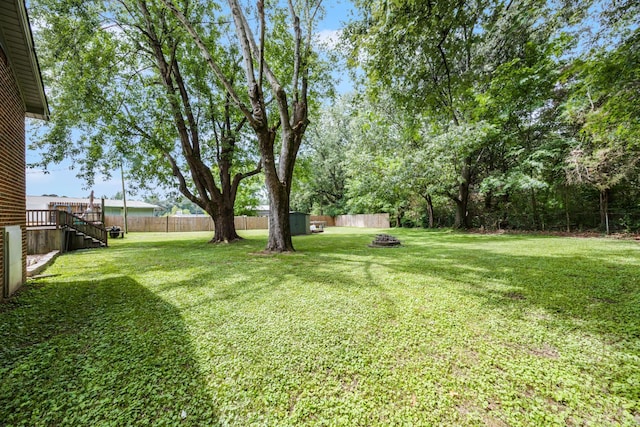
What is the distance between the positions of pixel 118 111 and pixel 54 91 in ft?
8.17

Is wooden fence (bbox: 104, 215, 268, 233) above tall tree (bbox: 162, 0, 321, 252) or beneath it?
beneath

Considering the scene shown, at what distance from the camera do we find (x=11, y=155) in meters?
4.20

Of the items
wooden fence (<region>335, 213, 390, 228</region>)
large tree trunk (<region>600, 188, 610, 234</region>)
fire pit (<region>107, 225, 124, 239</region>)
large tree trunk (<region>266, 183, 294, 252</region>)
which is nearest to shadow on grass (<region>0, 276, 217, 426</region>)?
large tree trunk (<region>266, 183, 294, 252</region>)

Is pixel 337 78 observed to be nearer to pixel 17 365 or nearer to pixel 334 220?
pixel 17 365

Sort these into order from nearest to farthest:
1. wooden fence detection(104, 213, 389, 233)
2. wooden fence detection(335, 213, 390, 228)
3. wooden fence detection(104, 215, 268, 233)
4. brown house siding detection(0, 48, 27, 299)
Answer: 1. brown house siding detection(0, 48, 27, 299)
2. wooden fence detection(104, 215, 268, 233)
3. wooden fence detection(104, 213, 389, 233)
4. wooden fence detection(335, 213, 390, 228)

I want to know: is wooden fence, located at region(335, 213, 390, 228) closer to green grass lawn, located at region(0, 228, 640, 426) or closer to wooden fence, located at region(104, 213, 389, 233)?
wooden fence, located at region(104, 213, 389, 233)

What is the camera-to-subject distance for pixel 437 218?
68.0 ft

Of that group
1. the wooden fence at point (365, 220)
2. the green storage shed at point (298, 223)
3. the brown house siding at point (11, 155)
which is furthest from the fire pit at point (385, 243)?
the wooden fence at point (365, 220)

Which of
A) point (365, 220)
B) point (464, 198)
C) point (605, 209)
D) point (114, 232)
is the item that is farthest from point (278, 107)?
point (365, 220)

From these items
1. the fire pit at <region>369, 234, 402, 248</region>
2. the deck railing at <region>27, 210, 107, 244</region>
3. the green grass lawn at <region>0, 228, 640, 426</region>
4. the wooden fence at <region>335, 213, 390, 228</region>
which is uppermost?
the deck railing at <region>27, 210, 107, 244</region>

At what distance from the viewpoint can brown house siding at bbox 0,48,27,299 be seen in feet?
12.4

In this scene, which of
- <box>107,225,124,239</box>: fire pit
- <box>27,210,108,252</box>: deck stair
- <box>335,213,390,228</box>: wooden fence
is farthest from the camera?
<box>335,213,390,228</box>: wooden fence

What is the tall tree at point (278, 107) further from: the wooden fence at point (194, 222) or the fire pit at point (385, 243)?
the wooden fence at point (194, 222)

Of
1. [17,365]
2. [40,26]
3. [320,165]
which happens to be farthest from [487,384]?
[320,165]
